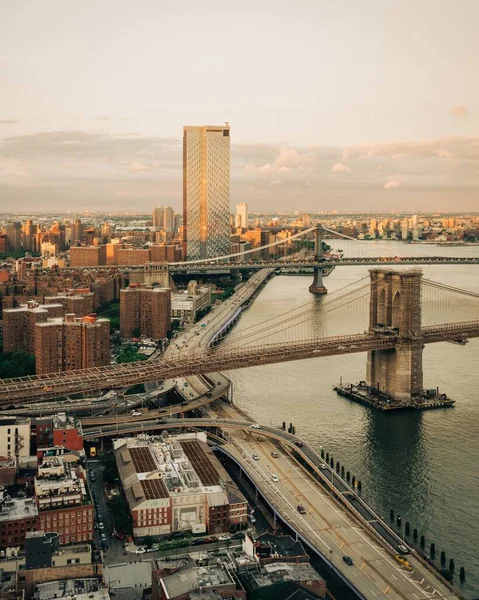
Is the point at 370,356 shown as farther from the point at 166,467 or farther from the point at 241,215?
the point at 241,215

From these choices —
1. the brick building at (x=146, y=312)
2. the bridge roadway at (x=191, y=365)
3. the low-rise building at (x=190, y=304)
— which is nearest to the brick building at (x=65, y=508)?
the bridge roadway at (x=191, y=365)

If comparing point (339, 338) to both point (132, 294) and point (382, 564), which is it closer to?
point (132, 294)

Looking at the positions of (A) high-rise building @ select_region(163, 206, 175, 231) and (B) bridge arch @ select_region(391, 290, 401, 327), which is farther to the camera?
(A) high-rise building @ select_region(163, 206, 175, 231)

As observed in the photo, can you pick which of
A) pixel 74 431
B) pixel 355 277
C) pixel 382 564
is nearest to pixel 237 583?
pixel 382 564

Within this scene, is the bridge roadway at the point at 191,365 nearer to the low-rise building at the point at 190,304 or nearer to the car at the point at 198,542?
the car at the point at 198,542

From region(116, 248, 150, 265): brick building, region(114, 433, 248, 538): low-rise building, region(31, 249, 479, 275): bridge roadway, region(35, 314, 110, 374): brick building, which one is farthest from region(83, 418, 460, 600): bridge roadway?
region(116, 248, 150, 265): brick building

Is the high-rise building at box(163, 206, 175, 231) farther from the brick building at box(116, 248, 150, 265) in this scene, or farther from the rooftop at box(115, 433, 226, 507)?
the rooftop at box(115, 433, 226, 507)

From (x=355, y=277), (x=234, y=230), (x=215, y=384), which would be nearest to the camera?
(x=215, y=384)
